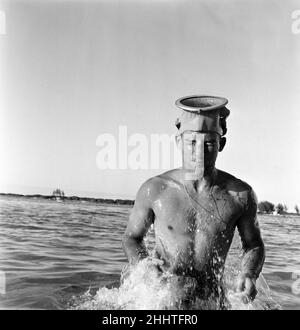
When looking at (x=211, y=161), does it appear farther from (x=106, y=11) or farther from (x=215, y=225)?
(x=106, y=11)

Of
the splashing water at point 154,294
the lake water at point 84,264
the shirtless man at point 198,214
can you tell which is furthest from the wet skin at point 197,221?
the lake water at point 84,264

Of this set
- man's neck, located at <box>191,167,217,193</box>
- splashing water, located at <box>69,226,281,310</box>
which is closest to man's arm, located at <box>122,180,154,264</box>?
splashing water, located at <box>69,226,281,310</box>

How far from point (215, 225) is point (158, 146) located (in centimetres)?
139

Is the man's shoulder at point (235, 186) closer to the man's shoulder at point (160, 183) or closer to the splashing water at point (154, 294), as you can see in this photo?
the man's shoulder at point (160, 183)

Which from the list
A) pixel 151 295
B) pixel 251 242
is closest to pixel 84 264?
pixel 151 295

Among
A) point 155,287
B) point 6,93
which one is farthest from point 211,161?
point 6,93

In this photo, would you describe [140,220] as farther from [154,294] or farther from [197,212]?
[154,294]

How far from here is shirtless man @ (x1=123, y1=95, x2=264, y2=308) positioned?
10.5 ft

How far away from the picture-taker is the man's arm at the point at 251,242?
10.7ft

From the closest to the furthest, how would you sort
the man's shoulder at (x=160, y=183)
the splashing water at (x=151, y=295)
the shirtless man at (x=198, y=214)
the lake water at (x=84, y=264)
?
the splashing water at (x=151, y=295)
the shirtless man at (x=198, y=214)
the man's shoulder at (x=160, y=183)
the lake water at (x=84, y=264)

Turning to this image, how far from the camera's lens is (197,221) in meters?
3.29

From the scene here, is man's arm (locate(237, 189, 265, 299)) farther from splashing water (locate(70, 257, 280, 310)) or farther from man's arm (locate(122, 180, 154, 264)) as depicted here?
man's arm (locate(122, 180, 154, 264))

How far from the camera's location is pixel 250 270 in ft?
10.6

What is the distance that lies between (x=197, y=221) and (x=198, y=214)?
0.05 meters
